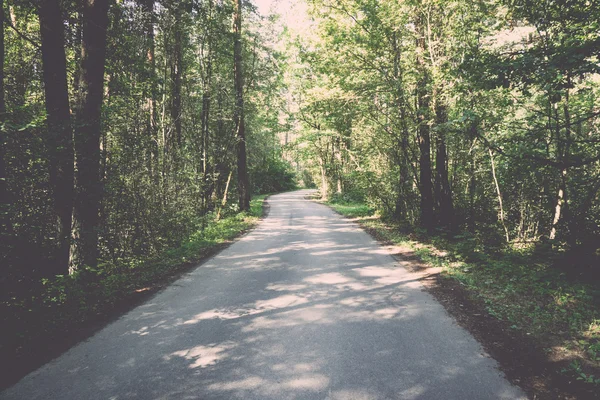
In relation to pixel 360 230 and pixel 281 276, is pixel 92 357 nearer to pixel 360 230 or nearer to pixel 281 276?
pixel 281 276

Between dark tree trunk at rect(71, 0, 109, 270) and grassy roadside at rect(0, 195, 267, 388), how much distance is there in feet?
2.11

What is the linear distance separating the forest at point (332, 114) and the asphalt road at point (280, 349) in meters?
1.26

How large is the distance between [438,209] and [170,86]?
12.0 meters

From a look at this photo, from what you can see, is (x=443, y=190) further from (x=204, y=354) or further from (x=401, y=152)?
(x=204, y=354)

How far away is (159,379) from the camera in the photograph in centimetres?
341

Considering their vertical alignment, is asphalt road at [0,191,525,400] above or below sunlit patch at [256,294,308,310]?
below

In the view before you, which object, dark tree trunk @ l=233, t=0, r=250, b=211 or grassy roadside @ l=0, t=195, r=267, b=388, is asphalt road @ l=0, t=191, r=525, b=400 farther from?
dark tree trunk @ l=233, t=0, r=250, b=211

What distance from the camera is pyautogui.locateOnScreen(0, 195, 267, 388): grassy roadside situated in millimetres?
3828

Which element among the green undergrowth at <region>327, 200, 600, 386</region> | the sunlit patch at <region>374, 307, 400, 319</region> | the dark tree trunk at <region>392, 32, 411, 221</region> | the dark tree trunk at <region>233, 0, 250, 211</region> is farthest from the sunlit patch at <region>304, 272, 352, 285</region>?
the dark tree trunk at <region>233, 0, 250, 211</region>

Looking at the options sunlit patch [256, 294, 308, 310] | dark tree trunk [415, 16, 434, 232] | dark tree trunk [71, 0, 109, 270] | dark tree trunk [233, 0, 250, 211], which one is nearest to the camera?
sunlit patch [256, 294, 308, 310]

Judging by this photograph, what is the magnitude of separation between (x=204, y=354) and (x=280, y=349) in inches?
38.6

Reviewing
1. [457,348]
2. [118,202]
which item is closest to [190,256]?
[118,202]

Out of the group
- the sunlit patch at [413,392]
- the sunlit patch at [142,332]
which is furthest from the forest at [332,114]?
the sunlit patch at [413,392]

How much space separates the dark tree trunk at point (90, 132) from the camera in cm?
610
